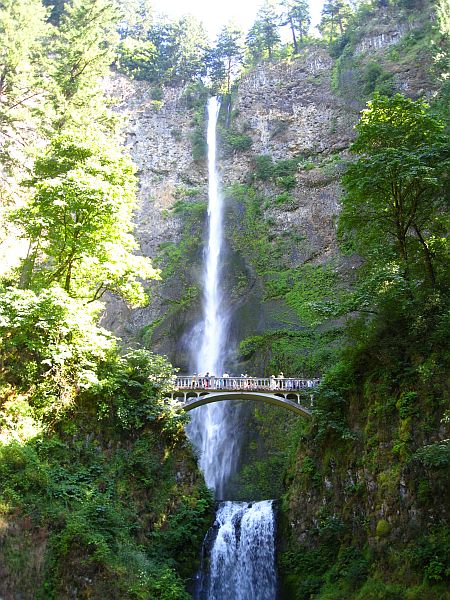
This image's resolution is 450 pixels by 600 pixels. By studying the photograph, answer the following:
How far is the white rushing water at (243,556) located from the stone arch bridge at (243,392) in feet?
13.6

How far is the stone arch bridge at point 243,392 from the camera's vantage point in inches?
866

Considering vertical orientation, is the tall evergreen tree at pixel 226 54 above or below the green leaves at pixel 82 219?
above

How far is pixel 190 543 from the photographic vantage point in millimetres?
18500

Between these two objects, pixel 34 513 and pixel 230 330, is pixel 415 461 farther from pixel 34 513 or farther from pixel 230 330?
pixel 230 330

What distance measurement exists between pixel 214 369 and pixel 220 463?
210 inches

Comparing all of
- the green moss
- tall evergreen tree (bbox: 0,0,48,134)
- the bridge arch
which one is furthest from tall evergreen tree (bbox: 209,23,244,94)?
the green moss

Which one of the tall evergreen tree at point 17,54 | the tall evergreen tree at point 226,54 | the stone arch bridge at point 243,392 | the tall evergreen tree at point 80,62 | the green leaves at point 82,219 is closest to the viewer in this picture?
the green leaves at point 82,219

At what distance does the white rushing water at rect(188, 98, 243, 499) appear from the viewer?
90.3 ft

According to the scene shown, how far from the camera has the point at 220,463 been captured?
27.6 metres

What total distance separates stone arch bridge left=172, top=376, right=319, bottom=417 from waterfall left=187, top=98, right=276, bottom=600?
163 inches

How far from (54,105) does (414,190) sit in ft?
51.9

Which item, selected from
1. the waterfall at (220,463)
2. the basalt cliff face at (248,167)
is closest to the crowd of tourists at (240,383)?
the waterfall at (220,463)

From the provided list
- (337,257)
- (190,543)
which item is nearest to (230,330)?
(337,257)

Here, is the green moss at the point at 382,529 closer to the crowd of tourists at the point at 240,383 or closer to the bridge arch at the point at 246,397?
the bridge arch at the point at 246,397
